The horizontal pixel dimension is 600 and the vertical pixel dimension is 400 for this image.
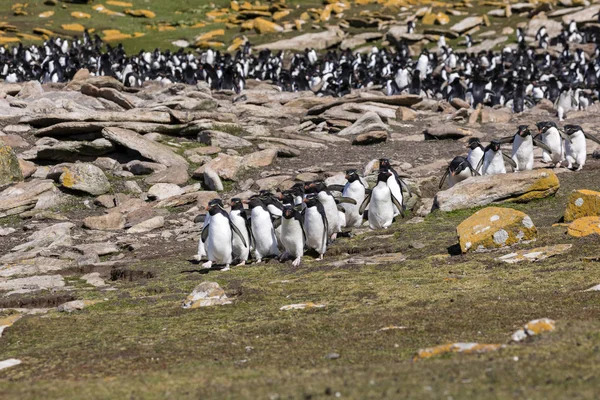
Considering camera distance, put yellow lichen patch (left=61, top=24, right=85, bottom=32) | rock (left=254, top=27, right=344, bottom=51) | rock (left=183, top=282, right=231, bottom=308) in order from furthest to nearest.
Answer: yellow lichen patch (left=61, top=24, right=85, bottom=32)
rock (left=254, top=27, right=344, bottom=51)
rock (left=183, top=282, right=231, bottom=308)

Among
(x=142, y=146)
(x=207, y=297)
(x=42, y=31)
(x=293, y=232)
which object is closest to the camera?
(x=207, y=297)

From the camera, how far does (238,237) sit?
1509 cm

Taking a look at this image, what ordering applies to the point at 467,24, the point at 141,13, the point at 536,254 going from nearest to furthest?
1. the point at 536,254
2. the point at 467,24
3. the point at 141,13

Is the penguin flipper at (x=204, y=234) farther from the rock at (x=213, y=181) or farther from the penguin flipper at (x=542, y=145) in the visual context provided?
the penguin flipper at (x=542, y=145)

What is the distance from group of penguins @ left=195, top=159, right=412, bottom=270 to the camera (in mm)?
14594

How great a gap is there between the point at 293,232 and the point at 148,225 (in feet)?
18.7

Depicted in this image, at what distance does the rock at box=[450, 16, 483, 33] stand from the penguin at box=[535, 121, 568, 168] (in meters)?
46.4

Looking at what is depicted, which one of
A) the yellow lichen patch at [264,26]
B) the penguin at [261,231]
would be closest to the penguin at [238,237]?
the penguin at [261,231]

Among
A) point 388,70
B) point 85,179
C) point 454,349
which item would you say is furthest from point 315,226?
point 388,70

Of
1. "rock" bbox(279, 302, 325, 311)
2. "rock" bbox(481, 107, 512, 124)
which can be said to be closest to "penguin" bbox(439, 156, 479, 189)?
"rock" bbox(279, 302, 325, 311)

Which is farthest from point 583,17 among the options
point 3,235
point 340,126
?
point 3,235

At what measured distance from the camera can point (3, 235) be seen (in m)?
18.9

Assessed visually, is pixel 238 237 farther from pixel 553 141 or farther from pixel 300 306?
pixel 553 141

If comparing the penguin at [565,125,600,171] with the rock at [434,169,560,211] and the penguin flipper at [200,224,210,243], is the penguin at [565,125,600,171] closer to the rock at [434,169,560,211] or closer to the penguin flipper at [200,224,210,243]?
the rock at [434,169,560,211]
